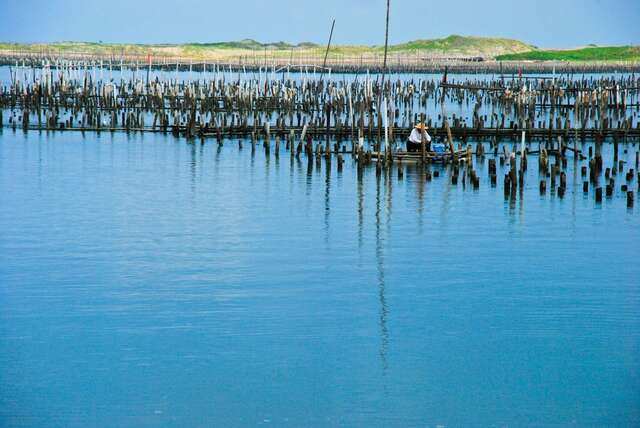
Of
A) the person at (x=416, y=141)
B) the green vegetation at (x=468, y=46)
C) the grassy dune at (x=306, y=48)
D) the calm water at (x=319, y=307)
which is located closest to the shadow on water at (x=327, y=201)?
the calm water at (x=319, y=307)

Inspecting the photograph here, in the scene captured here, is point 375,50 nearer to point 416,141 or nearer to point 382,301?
point 416,141

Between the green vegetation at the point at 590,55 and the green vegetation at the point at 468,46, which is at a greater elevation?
the green vegetation at the point at 468,46

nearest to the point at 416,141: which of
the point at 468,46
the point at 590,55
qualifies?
the point at 590,55

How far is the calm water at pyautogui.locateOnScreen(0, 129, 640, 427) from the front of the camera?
12.1 m

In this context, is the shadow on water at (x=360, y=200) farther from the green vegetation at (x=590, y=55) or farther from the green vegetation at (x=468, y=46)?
the green vegetation at (x=468, y=46)

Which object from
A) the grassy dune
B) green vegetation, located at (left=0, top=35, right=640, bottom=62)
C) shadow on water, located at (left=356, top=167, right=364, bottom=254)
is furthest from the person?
the grassy dune

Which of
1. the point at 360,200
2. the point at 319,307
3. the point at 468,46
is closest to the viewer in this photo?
the point at 319,307

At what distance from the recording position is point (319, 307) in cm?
1585

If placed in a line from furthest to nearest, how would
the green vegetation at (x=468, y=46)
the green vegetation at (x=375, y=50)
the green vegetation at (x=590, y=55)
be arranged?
the green vegetation at (x=468, y=46)
the green vegetation at (x=375, y=50)
the green vegetation at (x=590, y=55)

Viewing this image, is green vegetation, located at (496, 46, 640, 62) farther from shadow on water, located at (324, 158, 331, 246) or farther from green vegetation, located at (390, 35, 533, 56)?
shadow on water, located at (324, 158, 331, 246)

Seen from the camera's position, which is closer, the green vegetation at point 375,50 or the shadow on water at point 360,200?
the shadow on water at point 360,200

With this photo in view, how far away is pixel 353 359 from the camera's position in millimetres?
13492

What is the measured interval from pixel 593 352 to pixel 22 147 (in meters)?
26.3

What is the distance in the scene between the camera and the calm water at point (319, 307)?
12.1m
